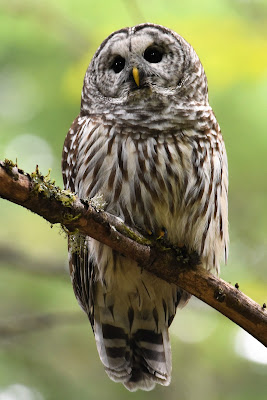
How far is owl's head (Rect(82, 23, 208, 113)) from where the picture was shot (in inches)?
159

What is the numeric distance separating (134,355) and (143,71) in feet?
5.48

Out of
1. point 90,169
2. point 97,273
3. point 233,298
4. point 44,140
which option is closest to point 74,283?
point 97,273

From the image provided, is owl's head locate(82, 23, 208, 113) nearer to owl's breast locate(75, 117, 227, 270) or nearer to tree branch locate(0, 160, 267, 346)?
owl's breast locate(75, 117, 227, 270)

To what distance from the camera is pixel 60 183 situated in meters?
5.27

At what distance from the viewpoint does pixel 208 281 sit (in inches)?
139

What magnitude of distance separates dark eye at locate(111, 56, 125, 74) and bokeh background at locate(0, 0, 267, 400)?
37 centimetres

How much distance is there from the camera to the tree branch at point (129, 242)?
288 centimetres

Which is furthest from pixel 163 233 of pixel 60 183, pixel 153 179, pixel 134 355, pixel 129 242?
pixel 60 183

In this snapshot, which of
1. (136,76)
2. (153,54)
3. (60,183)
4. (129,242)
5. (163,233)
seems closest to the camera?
(129,242)

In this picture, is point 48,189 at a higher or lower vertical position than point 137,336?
lower

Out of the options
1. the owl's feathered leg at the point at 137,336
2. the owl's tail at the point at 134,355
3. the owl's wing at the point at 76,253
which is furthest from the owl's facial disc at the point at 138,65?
the owl's tail at the point at 134,355

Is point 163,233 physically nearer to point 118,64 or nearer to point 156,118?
point 156,118

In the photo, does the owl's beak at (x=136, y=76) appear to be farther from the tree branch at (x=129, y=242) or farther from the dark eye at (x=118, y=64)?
the tree branch at (x=129, y=242)

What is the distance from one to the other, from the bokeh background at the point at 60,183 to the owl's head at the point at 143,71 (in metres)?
0.26
